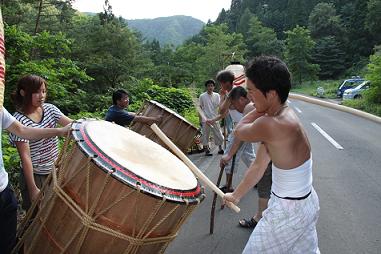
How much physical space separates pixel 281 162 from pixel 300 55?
5879 centimetres

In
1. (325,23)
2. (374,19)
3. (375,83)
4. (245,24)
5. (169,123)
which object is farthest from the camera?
(245,24)

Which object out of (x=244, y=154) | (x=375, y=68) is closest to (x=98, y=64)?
(x=375, y=68)

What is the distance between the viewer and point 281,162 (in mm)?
2334

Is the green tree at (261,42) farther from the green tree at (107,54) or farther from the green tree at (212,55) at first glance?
the green tree at (107,54)

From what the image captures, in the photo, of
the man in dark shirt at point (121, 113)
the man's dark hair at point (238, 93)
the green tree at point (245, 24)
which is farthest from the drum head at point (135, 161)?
the green tree at point (245, 24)

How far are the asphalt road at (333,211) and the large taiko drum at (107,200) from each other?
157cm

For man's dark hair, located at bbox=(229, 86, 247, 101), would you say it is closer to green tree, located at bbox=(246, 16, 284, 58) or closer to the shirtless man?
the shirtless man

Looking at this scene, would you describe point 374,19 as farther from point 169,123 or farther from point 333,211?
point 169,123

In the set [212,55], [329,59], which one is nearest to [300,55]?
[329,59]

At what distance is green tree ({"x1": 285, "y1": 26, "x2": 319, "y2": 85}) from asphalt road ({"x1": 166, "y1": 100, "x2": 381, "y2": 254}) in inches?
2008

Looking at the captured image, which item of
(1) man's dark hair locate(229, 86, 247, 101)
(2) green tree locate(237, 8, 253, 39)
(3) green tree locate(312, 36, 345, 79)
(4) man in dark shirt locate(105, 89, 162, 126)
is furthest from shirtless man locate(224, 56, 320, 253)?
(2) green tree locate(237, 8, 253, 39)

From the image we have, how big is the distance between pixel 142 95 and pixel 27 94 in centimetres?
1057

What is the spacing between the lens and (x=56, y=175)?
105 inches

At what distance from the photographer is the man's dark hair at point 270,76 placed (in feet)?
7.51
